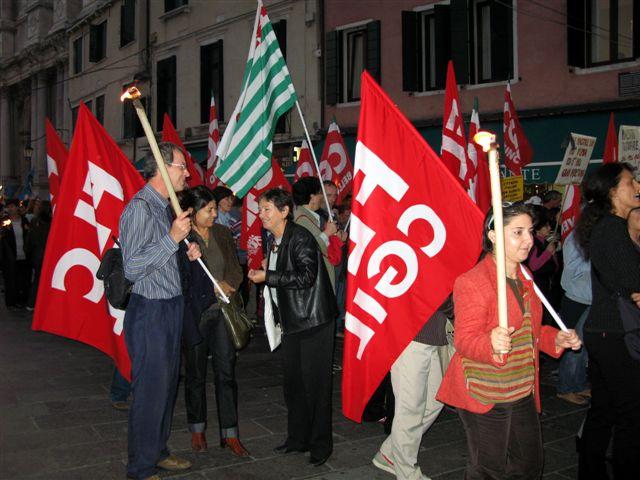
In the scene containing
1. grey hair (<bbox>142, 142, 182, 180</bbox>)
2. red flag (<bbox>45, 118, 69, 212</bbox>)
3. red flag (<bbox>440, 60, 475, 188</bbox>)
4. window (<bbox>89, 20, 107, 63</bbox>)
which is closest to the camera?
grey hair (<bbox>142, 142, 182, 180</bbox>)

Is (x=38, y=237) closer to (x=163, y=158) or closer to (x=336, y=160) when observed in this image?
(x=336, y=160)

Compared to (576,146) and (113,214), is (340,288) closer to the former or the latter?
(576,146)

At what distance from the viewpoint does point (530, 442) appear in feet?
10.00

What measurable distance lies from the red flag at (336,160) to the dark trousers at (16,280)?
19.8ft

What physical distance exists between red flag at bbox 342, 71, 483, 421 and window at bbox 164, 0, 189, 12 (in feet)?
66.0

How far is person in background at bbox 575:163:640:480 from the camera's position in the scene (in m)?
3.57

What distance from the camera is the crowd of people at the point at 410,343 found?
3053 mm

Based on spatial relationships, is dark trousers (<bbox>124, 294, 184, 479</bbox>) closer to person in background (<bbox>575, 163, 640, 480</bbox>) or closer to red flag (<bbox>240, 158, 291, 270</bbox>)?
person in background (<bbox>575, 163, 640, 480</bbox>)

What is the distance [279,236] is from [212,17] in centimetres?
1784

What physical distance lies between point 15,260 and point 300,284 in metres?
10.2

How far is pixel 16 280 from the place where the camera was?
12883mm

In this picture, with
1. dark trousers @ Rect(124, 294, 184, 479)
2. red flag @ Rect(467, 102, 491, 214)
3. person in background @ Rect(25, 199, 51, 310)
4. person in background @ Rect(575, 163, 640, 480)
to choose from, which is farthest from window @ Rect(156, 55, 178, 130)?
person in background @ Rect(575, 163, 640, 480)

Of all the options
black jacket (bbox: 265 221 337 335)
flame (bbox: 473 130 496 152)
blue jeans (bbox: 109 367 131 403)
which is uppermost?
flame (bbox: 473 130 496 152)

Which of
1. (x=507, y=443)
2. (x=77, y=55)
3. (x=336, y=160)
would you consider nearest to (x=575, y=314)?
(x=507, y=443)
